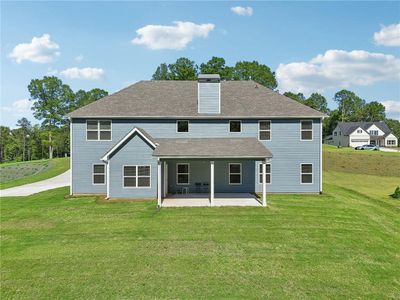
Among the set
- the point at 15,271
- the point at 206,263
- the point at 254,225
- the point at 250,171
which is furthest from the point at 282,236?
the point at 15,271

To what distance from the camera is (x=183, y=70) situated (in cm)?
4369

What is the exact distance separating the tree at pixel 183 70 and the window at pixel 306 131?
26.7 meters

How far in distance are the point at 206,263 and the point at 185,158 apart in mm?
7835

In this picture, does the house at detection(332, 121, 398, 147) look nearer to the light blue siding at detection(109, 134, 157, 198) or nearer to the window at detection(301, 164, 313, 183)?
the window at detection(301, 164, 313, 183)

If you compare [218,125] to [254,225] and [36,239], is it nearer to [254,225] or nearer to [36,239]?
[254,225]

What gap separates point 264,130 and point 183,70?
1079 inches

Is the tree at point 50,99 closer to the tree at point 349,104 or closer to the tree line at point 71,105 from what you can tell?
the tree line at point 71,105

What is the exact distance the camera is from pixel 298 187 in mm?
A: 19969

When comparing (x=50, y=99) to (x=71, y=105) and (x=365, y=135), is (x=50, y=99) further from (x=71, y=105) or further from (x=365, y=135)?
(x=365, y=135)

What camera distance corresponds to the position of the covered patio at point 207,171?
16.4m

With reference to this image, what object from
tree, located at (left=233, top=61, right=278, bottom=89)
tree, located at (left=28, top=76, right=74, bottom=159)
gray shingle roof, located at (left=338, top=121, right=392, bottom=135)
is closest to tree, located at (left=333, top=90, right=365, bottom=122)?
gray shingle roof, located at (left=338, top=121, right=392, bottom=135)

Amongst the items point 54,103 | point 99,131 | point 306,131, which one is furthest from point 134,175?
point 54,103

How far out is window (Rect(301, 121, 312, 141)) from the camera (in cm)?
1998

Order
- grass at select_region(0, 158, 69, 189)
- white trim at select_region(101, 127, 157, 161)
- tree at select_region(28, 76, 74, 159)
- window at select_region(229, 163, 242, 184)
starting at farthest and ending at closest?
1. tree at select_region(28, 76, 74, 159)
2. grass at select_region(0, 158, 69, 189)
3. window at select_region(229, 163, 242, 184)
4. white trim at select_region(101, 127, 157, 161)
